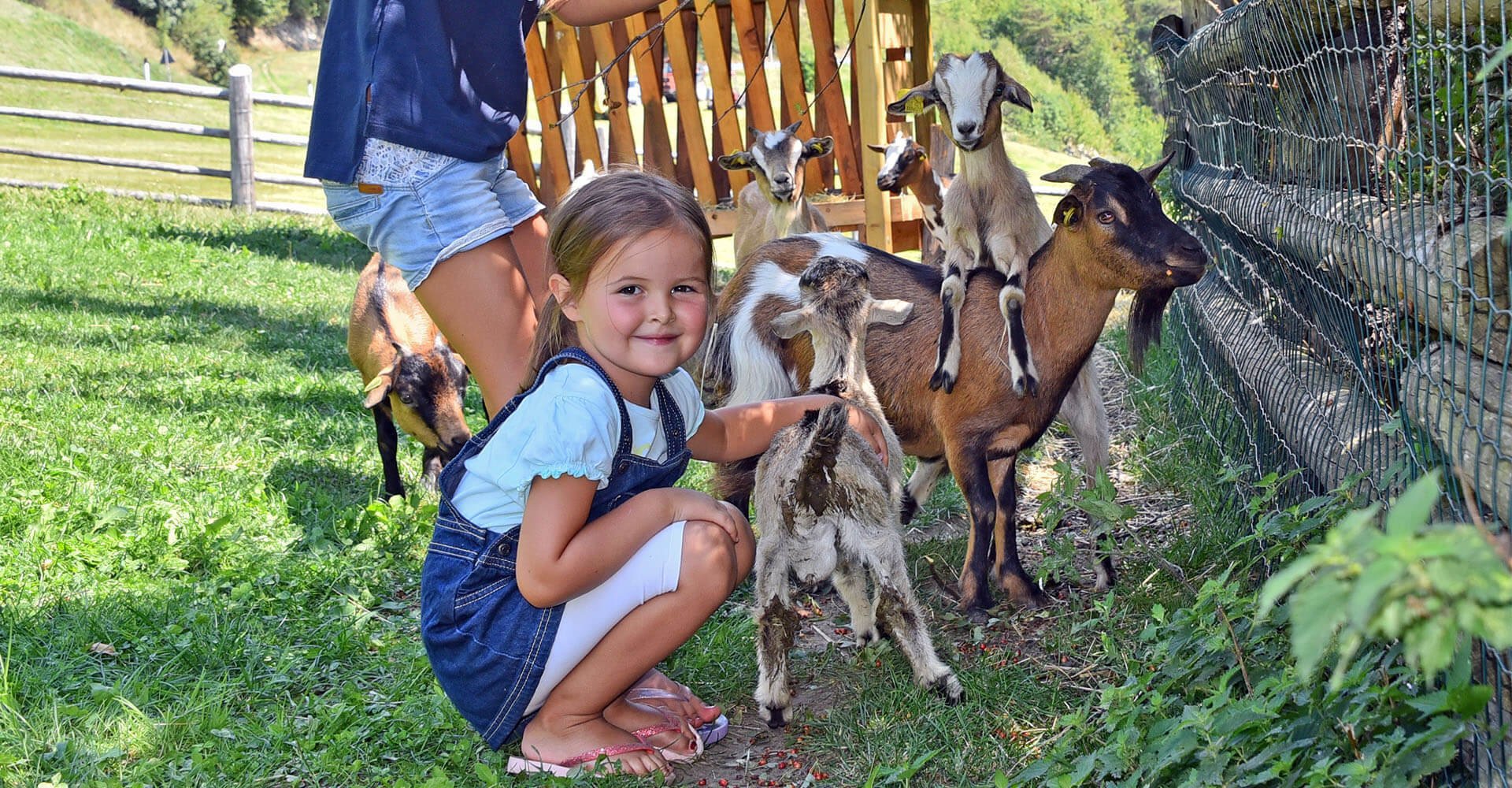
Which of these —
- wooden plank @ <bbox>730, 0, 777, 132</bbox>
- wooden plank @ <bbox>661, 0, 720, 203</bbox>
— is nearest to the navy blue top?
wooden plank @ <bbox>730, 0, 777, 132</bbox>

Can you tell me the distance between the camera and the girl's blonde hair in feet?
9.75

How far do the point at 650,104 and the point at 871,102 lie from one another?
1.89 meters

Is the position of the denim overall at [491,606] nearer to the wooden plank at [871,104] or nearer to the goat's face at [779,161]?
the goat's face at [779,161]

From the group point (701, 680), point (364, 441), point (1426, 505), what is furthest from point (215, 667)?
point (1426, 505)

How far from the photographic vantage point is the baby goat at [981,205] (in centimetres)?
404

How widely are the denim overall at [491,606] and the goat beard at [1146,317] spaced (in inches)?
63.1

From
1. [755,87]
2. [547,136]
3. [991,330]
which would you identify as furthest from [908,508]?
[547,136]

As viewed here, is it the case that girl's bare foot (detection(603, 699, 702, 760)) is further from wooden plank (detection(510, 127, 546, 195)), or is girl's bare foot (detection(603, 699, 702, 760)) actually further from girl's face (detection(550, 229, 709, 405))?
wooden plank (detection(510, 127, 546, 195))

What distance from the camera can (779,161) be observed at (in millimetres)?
6375

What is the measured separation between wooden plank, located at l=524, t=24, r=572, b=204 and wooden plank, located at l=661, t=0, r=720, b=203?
1.15 metres

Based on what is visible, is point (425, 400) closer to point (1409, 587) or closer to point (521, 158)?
point (521, 158)

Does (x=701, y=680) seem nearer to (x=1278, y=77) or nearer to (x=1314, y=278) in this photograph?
(x=1314, y=278)

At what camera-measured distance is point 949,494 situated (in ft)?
17.6

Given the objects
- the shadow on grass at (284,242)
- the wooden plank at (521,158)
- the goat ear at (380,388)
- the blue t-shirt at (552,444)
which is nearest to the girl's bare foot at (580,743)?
the blue t-shirt at (552,444)
